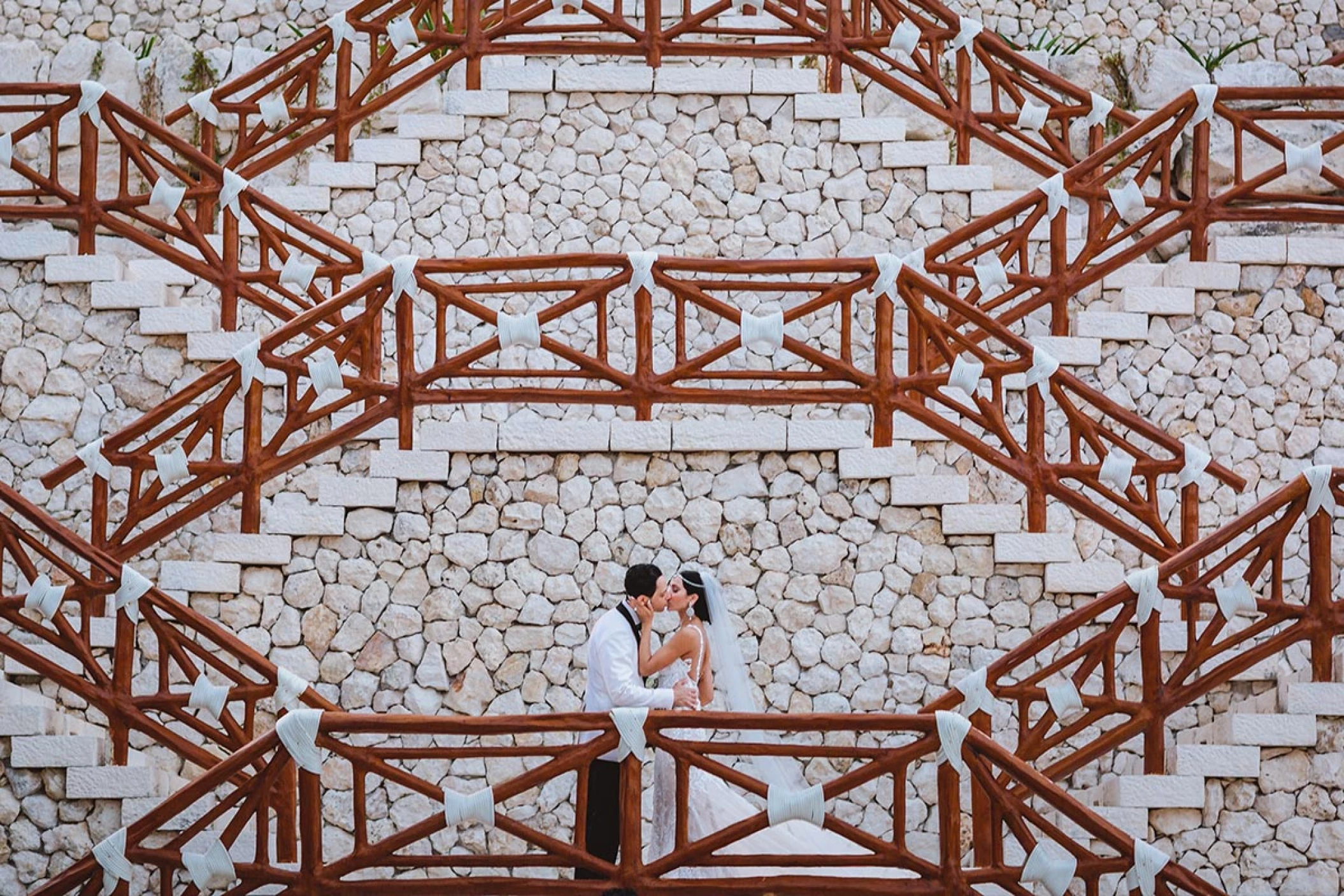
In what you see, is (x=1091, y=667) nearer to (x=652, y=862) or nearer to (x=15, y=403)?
(x=652, y=862)

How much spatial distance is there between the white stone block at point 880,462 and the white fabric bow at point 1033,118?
9.57 ft

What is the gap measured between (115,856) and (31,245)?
4.42m

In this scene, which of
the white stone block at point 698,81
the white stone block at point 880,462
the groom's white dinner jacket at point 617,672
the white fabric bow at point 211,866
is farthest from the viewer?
the white stone block at point 698,81

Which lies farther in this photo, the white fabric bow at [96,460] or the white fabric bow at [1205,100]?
the white fabric bow at [1205,100]

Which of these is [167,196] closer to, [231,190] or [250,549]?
[231,190]

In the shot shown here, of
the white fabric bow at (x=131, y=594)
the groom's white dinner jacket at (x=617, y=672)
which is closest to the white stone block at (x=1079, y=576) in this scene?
the groom's white dinner jacket at (x=617, y=672)

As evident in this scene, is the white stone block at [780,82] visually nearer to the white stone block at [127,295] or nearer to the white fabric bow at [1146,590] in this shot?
the white stone block at [127,295]

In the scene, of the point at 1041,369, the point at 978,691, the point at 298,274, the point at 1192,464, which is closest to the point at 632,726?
the point at 978,691

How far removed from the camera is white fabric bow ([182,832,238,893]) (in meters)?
7.98

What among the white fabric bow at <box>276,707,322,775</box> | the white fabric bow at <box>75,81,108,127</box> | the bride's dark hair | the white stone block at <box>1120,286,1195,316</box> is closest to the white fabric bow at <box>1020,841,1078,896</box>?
the bride's dark hair

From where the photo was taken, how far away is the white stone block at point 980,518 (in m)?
9.95

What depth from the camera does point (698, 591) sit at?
8953 mm

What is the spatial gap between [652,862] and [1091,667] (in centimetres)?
224

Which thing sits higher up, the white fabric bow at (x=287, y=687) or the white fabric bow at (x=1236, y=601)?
the white fabric bow at (x=1236, y=601)
